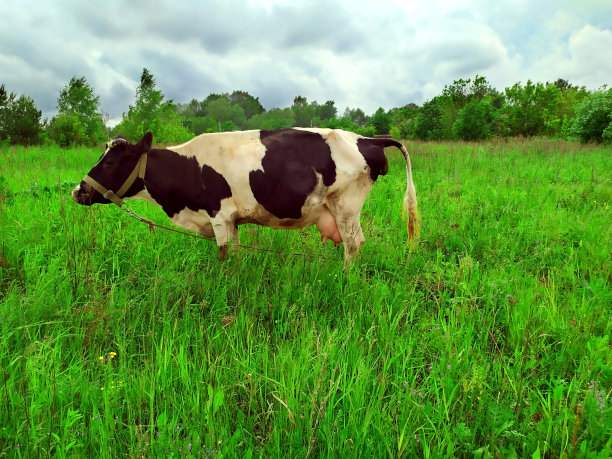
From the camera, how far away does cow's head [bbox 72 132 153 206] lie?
3518mm

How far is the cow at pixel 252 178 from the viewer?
341cm

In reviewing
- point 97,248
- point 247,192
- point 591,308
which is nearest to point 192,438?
point 247,192

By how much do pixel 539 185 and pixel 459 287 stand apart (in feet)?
18.2

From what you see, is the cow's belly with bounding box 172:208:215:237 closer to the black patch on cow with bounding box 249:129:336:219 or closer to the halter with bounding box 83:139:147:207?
the halter with bounding box 83:139:147:207

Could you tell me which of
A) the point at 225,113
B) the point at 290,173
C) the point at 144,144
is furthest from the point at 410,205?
the point at 225,113

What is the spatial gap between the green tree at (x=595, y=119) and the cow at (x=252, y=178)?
63.1 ft

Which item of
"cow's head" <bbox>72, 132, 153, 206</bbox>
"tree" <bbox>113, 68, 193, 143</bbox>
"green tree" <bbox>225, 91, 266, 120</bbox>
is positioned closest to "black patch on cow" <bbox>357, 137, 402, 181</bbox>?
"cow's head" <bbox>72, 132, 153, 206</bbox>

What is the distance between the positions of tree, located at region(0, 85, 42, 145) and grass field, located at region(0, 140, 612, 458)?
34.5 m

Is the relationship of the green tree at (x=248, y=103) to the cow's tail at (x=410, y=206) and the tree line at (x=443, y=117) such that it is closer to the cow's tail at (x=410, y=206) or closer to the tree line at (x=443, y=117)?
the tree line at (x=443, y=117)

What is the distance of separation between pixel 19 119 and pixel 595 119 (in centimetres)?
4422

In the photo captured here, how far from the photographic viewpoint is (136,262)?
3.53m

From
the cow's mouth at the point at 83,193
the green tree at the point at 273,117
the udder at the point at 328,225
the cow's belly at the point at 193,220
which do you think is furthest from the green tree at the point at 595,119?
the green tree at the point at 273,117

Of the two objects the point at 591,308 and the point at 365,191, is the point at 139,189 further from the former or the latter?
the point at 591,308

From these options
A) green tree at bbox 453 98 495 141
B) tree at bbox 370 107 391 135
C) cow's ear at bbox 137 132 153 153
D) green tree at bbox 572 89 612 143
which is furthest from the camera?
tree at bbox 370 107 391 135
